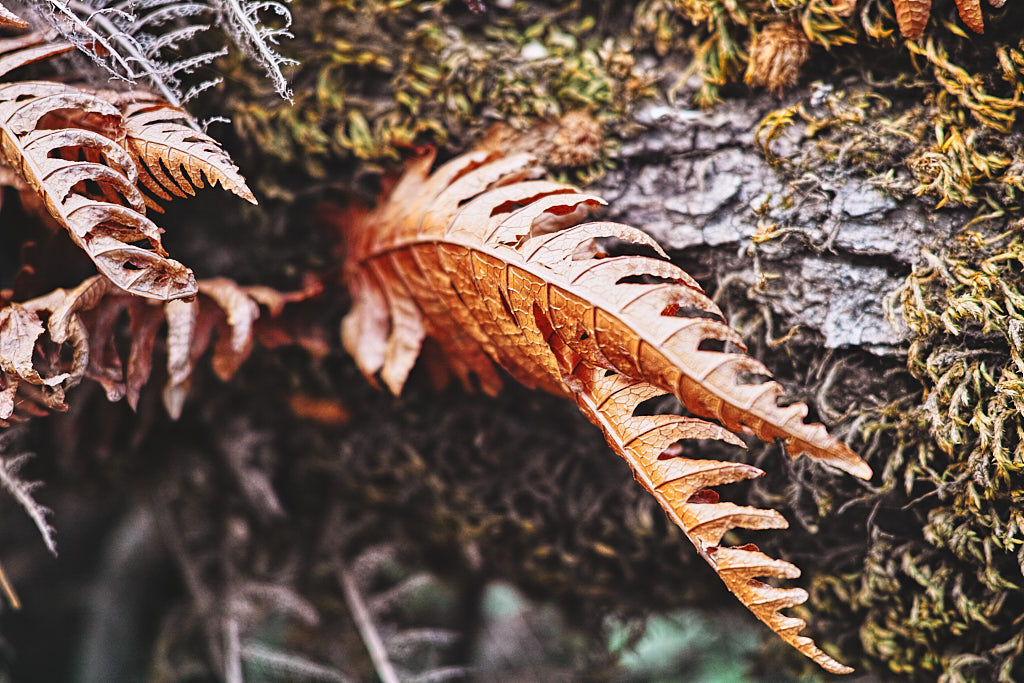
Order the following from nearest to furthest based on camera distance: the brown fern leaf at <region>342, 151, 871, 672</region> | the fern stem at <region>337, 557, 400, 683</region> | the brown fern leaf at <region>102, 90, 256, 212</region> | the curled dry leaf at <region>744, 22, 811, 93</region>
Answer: the brown fern leaf at <region>342, 151, 871, 672</region> < the brown fern leaf at <region>102, 90, 256, 212</region> < the curled dry leaf at <region>744, 22, 811, 93</region> < the fern stem at <region>337, 557, 400, 683</region>

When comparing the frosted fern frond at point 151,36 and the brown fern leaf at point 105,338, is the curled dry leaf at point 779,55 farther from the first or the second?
the brown fern leaf at point 105,338

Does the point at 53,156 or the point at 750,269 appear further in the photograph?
the point at 750,269

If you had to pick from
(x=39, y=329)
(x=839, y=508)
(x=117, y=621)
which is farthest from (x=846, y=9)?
(x=117, y=621)

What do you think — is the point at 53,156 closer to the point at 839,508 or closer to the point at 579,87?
the point at 579,87

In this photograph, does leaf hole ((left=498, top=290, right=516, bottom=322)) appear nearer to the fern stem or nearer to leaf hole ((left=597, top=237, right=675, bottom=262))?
leaf hole ((left=597, top=237, right=675, bottom=262))

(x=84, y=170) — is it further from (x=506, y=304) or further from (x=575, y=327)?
(x=575, y=327)

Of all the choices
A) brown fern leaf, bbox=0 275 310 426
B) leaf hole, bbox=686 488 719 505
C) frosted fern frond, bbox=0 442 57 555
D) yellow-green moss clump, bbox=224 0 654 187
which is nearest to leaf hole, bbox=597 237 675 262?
yellow-green moss clump, bbox=224 0 654 187

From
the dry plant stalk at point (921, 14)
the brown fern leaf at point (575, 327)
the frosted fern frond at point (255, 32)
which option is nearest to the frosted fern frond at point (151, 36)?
the frosted fern frond at point (255, 32)
